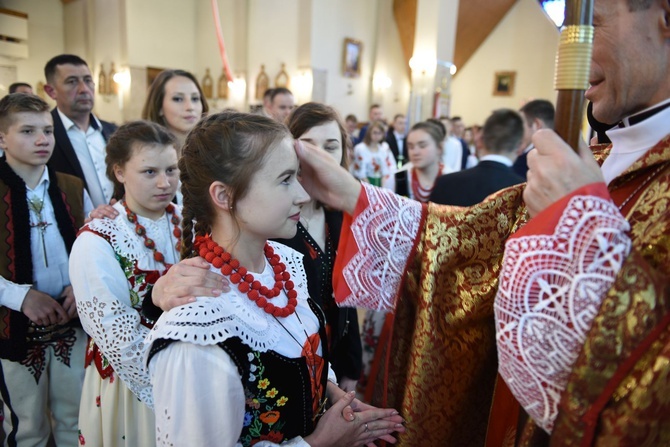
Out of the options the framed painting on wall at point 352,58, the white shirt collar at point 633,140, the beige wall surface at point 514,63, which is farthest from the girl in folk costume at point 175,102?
the beige wall surface at point 514,63

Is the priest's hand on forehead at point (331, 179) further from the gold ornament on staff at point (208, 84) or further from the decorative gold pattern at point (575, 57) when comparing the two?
the gold ornament on staff at point (208, 84)

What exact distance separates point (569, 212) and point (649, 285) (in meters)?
0.16

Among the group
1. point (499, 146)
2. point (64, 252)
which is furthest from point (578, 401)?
point (499, 146)

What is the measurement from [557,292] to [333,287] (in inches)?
28.1

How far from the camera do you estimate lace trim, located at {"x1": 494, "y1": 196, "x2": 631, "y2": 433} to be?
2.52 feet

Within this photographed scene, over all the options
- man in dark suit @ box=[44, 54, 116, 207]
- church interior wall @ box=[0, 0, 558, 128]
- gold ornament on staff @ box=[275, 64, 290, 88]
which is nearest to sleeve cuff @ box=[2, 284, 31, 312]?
man in dark suit @ box=[44, 54, 116, 207]

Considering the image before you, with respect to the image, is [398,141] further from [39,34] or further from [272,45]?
[39,34]

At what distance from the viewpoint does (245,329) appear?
1138 millimetres

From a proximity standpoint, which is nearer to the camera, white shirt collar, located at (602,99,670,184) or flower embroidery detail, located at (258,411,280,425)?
white shirt collar, located at (602,99,670,184)

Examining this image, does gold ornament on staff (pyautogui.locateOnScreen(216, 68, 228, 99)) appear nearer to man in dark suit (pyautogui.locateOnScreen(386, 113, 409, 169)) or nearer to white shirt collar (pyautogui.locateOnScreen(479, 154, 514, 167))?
man in dark suit (pyautogui.locateOnScreen(386, 113, 409, 169))

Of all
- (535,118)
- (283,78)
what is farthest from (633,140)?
(283,78)

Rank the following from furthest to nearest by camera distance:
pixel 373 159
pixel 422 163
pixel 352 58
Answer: pixel 352 58 < pixel 373 159 < pixel 422 163

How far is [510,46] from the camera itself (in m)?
14.4

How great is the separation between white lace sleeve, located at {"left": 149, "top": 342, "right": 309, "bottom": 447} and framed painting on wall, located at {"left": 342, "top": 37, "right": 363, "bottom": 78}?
11.6m
